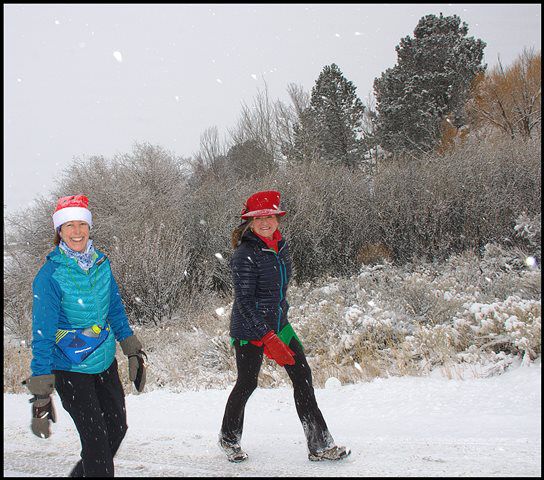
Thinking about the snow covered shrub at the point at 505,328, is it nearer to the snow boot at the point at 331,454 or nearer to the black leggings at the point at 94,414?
the snow boot at the point at 331,454

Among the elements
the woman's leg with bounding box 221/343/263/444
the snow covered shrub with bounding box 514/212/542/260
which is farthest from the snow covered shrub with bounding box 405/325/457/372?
the snow covered shrub with bounding box 514/212/542/260

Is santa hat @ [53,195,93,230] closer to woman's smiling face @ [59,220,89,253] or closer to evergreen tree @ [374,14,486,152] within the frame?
woman's smiling face @ [59,220,89,253]

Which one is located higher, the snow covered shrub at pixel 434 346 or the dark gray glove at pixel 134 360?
the dark gray glove at pixel 134 360

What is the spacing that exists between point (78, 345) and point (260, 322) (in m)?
1.03

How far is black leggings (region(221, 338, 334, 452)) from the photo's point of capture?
3.13 m

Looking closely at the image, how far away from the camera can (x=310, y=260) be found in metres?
13.3

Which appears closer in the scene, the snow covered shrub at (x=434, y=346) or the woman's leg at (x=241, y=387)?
the woman's leg at (x=241, y=387)

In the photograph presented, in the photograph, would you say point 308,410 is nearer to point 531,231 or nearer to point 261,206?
point 261,206

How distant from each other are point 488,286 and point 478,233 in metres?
4.72

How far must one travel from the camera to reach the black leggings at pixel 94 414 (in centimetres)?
246

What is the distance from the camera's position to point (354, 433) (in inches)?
143

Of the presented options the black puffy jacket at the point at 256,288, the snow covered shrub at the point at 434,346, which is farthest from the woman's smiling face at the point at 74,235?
the snow covered shrub at the point at 434,346

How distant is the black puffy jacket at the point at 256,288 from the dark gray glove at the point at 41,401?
115cm

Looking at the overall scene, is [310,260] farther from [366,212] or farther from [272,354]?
[272,354]
